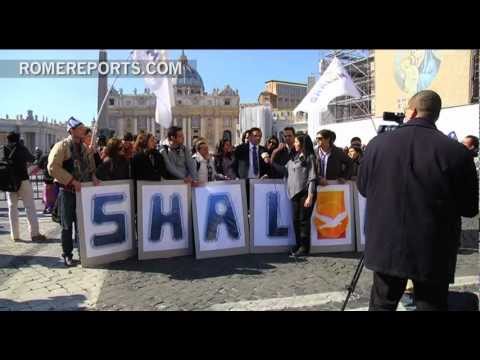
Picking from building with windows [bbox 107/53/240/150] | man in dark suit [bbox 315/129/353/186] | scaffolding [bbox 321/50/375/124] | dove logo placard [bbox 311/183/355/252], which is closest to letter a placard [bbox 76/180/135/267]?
dove logo placard [bbox 311/183/355/252]

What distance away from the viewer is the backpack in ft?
19.9

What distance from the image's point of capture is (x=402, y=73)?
85.4 ft

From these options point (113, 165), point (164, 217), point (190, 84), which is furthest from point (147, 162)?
point (190, 84)

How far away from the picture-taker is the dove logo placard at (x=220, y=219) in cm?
519

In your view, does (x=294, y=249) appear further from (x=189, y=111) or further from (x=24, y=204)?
(x=189, y=111)

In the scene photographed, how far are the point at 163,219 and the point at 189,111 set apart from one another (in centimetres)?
10385

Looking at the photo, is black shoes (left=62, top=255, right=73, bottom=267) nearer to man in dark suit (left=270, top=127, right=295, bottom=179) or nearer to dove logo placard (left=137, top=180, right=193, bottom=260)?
dove logo placard (left=137, top=180, right=193, bottom=260)

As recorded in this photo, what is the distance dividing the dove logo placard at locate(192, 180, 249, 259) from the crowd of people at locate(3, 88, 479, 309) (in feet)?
0.92

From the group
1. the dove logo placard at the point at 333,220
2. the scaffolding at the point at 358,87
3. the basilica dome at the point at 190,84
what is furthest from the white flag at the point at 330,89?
the basilica dome at the point at 190,84

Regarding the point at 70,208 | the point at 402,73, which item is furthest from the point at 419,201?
the point at 402,73

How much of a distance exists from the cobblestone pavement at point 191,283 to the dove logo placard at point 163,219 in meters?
0.16

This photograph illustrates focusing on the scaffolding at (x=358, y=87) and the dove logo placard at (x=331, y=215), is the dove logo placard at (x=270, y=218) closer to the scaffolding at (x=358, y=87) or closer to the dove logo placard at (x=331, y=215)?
the dove logo placard at (x=331, y=215)
